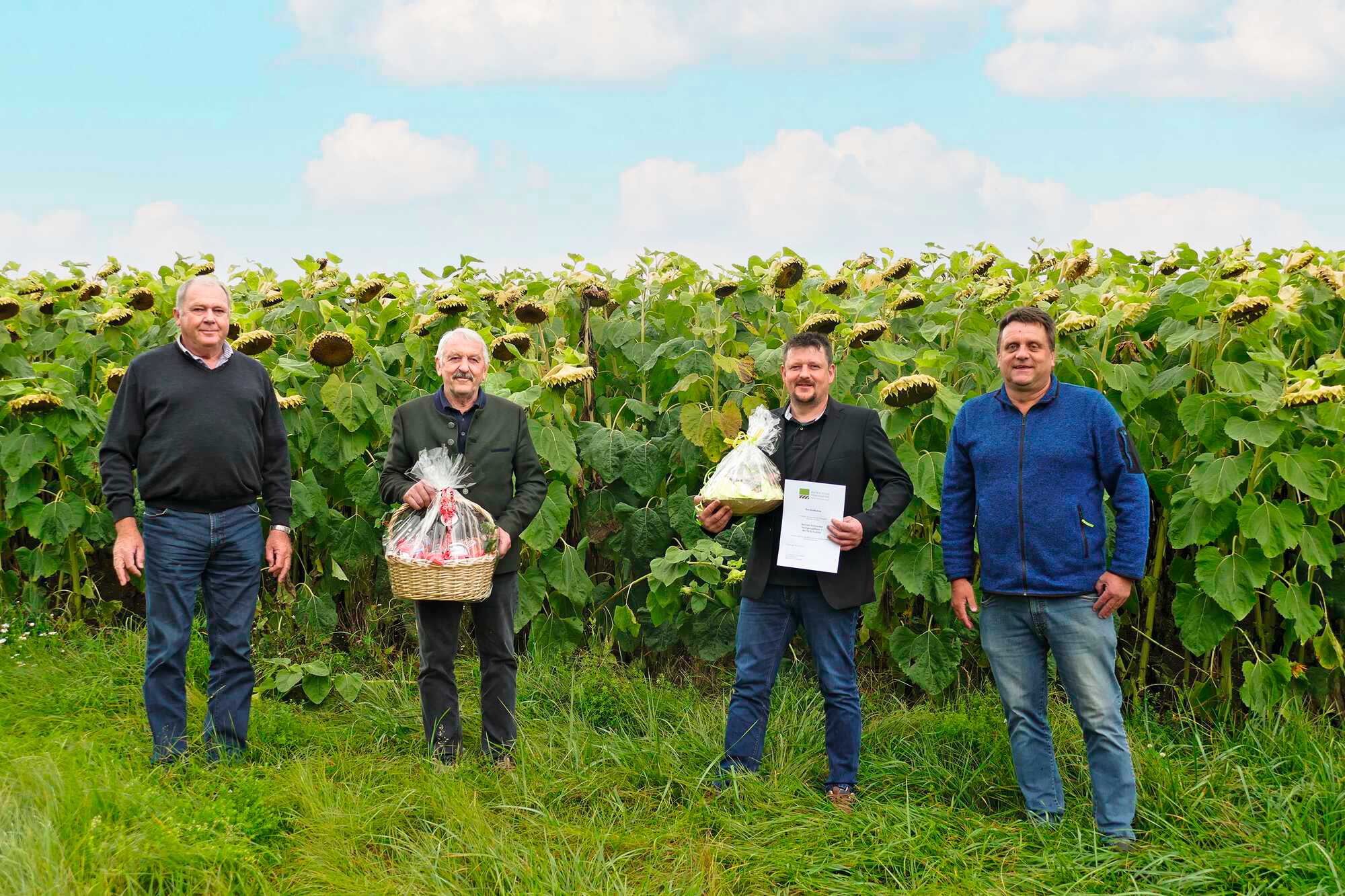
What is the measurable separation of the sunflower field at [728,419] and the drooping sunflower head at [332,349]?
12 millimetres

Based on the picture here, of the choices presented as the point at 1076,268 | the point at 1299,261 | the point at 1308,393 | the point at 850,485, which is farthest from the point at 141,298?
the point at 1299,261

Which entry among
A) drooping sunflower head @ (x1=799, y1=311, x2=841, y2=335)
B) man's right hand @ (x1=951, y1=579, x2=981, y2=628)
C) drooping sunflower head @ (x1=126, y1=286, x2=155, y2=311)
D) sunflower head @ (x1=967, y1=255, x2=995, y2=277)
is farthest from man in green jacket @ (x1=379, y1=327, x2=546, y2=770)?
sunflower head @ (x1=967, y1=255, x2=995, y2=277)

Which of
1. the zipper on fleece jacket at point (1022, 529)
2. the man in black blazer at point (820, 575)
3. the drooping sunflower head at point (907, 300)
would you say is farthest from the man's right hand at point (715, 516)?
the drooping sunflower head at point (907, 300)

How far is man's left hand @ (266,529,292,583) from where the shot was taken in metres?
4.39

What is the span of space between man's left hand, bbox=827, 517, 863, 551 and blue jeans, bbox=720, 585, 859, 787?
0.72 ft

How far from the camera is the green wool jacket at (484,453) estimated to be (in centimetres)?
421

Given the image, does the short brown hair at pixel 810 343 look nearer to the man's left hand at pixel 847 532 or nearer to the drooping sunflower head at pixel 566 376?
the man's left hand at pixel 847 532

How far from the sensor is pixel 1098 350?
4742 mm

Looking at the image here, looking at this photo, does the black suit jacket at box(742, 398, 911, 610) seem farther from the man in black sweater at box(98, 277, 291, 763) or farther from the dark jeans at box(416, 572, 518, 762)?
the man in black sweater at box(98, 277, 291, 763)

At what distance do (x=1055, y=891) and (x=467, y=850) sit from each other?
1794mm

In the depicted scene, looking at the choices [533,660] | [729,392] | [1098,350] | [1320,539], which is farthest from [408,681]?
[1320,539]

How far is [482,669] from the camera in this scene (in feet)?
14.3

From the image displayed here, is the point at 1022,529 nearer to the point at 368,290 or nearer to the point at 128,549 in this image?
the point at 128,549

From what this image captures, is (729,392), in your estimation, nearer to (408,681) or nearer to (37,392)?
(408,681)
